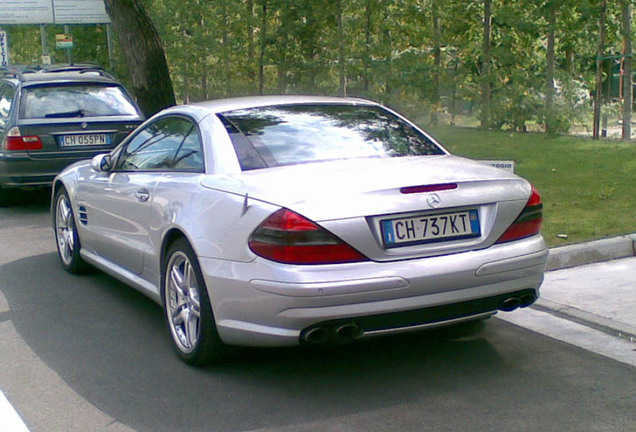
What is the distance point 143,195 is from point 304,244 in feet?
5.94

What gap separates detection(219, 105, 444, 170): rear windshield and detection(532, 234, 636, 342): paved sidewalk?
4.65 feet

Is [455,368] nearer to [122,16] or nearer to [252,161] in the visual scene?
[252,161]

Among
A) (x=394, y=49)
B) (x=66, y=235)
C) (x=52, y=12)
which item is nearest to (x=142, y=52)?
(x=66, y=235)

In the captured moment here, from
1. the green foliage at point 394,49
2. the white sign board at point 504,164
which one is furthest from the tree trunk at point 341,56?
the white sign board at point 504,164

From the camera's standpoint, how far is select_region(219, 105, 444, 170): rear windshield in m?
5.11

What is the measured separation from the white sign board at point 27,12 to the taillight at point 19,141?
25.8 meters

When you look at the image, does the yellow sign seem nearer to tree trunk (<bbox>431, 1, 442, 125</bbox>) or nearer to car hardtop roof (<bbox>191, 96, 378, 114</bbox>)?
tree trunk (<bbox>431, 1, 442, 125</bbox>)

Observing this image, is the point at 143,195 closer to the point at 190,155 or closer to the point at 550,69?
the point at 190,155

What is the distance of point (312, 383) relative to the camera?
475 centimetres

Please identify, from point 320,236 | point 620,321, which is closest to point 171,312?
point 320,236

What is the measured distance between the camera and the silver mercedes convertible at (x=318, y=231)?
14.1 feet

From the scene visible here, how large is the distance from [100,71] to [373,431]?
29.5 feet

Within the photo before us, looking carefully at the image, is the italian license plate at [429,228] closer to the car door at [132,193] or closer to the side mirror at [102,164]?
the car door at [132,193]

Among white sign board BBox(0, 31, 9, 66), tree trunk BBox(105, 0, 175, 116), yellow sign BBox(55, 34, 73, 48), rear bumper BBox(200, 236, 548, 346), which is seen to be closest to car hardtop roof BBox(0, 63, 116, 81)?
tree trunk BBox(105, 0, 175, 116)
